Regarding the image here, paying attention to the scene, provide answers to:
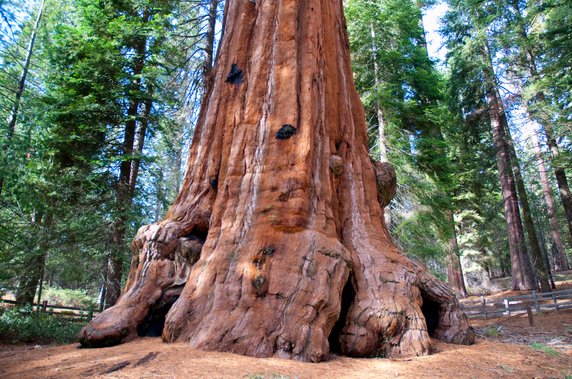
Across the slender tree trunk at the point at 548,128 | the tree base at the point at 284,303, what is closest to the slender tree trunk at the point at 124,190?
the tree base at the point at 284,303

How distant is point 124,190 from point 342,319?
943 cm

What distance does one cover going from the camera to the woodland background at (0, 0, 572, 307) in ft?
37.1

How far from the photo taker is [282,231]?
5.44m

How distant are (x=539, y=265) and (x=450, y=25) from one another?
1375 centimetres

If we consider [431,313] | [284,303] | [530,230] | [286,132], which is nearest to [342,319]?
[284,303]

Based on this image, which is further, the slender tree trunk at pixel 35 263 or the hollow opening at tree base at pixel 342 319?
the slender tree trunk at pixel 35 263

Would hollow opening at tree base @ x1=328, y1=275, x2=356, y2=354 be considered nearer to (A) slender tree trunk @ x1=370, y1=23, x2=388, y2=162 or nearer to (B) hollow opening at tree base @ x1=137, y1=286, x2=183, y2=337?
(B) hollow opening at tree base @ x1=137, y1=286, x2=183, y2=337

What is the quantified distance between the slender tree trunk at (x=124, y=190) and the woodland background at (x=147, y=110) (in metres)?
0.04

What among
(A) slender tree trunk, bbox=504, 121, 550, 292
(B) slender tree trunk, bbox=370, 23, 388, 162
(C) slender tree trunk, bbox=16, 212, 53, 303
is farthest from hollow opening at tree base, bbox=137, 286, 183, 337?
(A) slender tree trunk, bbox=504, 121, 550, 292

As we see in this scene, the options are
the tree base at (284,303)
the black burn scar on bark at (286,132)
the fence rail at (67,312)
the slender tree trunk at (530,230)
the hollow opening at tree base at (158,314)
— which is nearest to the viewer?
the tree base at (284,303)

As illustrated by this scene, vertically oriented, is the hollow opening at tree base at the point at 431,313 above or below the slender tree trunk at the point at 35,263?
below

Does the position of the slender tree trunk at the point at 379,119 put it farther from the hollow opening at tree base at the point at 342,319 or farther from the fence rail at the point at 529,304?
the hollow opening at tree base at the point at 342,319

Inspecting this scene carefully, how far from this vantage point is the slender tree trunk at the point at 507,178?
19.0m

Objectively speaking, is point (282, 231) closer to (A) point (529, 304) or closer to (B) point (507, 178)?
(A) point (529, 304)
